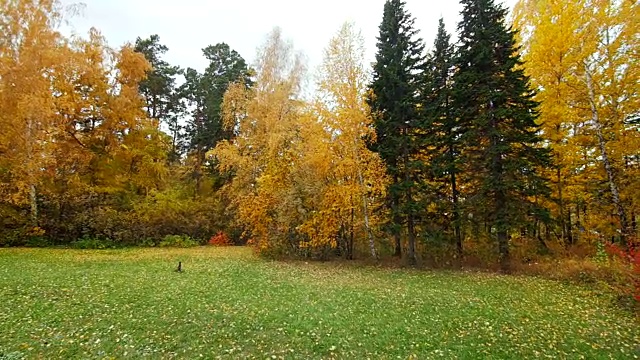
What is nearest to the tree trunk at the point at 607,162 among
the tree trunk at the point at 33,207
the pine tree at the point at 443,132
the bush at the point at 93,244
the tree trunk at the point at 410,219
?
the pine tree at the point at 443,132

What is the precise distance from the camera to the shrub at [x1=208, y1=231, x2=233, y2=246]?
25.4 meters

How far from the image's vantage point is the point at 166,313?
7793 mm

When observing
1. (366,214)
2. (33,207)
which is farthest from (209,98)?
(366,214)

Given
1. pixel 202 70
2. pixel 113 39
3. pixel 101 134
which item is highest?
pixel 202 70

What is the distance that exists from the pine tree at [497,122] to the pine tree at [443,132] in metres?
0.73

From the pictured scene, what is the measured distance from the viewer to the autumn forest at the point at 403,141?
533 inches

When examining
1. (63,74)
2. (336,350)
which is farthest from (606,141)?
(63,74)

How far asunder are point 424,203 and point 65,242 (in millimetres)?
21918

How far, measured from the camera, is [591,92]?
13.1 meters

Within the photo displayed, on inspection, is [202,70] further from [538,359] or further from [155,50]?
[538,359]

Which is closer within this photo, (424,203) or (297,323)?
(297,323)

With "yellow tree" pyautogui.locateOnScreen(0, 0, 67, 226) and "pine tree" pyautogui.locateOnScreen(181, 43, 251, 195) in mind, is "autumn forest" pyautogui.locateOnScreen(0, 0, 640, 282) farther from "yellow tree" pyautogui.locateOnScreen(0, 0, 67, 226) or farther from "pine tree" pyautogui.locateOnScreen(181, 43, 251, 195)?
"pine tree" pyautogui.locateOnScreen(181, 43, 251, 195)

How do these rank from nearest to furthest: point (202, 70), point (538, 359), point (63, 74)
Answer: point (538, 359) < point (63, 74) < point (202, 70)

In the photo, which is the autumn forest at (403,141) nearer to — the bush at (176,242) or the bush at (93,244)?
the bush at (93,244)
